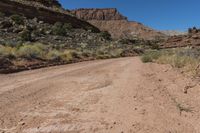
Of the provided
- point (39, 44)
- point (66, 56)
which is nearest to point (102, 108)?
point (66, 56)

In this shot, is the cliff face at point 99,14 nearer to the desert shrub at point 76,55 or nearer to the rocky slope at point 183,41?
the rocky slope at point 183,41

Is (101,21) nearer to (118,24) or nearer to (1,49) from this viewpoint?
(118,24)

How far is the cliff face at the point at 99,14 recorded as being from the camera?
156125mm

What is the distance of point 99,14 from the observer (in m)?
160

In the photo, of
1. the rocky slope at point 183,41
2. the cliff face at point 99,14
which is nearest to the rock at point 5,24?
the rocky slope at point 183,41

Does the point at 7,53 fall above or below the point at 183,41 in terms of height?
above

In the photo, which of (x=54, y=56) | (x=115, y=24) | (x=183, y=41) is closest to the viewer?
(x=54, y=56)

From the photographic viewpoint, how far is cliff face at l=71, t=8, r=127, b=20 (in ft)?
512

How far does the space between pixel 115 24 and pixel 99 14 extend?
68.0 feet

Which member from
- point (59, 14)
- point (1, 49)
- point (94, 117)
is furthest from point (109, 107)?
point (59, 14)

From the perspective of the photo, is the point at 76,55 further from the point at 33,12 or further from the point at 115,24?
the point at 115,24

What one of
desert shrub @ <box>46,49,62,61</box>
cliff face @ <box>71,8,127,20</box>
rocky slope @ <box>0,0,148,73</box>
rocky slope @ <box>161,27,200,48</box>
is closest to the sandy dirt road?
rocky slope @ <box>0,0,148,73</box>

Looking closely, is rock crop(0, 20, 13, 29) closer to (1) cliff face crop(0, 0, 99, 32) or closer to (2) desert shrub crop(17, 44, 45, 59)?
(1) cliff face crop(0, 0, 99, 32)

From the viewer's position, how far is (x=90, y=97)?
7641 millimetres
